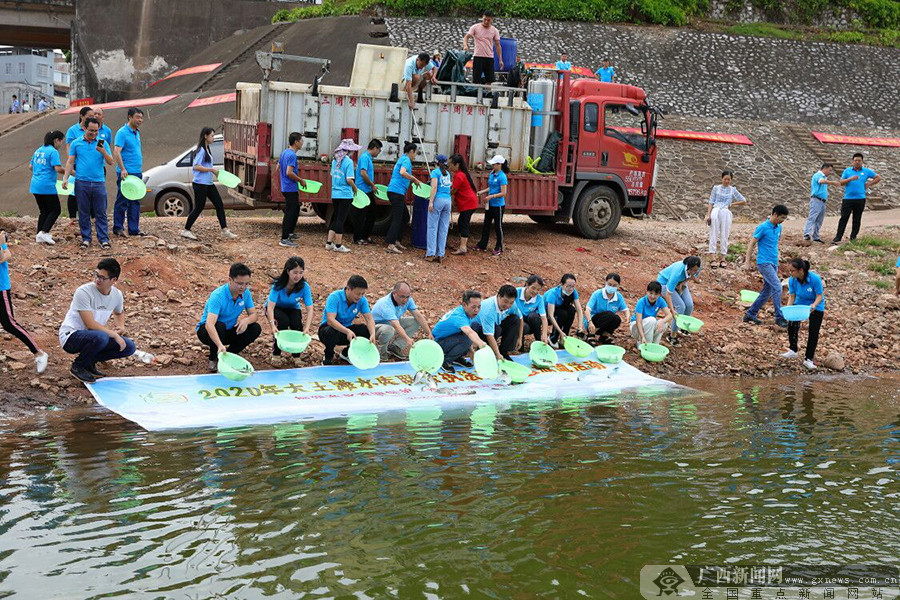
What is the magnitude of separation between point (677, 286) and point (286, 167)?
6168 mm

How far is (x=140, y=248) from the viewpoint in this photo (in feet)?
43.7

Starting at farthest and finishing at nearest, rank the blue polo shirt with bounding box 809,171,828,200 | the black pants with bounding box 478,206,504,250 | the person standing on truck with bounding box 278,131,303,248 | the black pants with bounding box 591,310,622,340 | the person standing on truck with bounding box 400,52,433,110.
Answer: the blue polo shirt with bounding box 809,171,828,200, the black pants with bounding box 478,206,504,250, the person standing on truck with bounding box 400,52,433,110, the person standing on truck with bounding box 278,131,303,248, the black pants with bounding box 591,310,622,340

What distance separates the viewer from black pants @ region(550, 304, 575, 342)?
12.6 metres

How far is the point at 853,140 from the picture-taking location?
102 ft

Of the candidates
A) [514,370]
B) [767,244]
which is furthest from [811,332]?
[514,370]

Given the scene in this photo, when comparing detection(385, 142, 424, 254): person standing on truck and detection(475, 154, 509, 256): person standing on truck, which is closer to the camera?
detection(385, 142, 424, 254): person standing on truck

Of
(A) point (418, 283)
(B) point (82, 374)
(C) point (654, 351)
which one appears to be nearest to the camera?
(B) point (82, 374)

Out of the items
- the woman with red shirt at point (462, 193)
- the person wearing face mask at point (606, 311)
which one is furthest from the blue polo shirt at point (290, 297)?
the woman with red shirt at point (462, 193)

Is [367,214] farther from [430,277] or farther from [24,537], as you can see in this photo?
[24,537]

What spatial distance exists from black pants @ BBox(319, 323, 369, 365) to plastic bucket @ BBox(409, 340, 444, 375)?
2.03 feet

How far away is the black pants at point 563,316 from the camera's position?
41.3 feet

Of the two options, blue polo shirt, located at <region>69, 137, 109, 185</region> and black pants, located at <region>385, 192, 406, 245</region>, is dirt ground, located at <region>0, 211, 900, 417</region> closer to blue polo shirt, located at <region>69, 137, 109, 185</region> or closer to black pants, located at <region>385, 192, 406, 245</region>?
black pants, located at <region>385, 192, 406, 245</region>

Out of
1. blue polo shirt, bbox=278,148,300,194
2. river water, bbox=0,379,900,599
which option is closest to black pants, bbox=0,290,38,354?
river water, bbox=0,379,900,599

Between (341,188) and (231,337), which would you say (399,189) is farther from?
(231,337)
